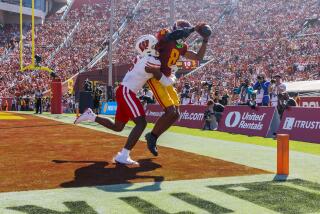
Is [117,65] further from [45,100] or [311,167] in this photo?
[311,167]

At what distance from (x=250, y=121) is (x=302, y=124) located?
6.37 feet

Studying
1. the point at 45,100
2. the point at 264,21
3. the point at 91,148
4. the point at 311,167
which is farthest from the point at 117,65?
the point at 311,167

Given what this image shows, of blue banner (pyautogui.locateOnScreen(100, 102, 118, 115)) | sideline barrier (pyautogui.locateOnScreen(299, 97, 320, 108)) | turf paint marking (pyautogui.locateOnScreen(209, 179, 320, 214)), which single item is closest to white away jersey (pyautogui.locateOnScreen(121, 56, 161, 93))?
turf paint marking (pyautogui.locateOnScreen(209, 179, 320, 214))

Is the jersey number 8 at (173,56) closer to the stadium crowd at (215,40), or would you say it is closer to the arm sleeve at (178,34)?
the arm sleeve at (178,34)

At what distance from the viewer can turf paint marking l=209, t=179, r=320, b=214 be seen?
4145 mm

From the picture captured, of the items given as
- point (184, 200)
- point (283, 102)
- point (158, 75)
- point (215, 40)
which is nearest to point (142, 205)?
point (184, 200)

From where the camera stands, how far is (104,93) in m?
30.4

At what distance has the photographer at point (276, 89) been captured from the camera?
13305 millimetres

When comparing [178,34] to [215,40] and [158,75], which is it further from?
[215,40]

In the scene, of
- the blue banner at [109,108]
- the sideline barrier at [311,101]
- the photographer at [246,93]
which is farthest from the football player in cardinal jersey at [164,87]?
the blue banner at [109,108]

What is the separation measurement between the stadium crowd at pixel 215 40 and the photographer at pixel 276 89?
7653 millimetres

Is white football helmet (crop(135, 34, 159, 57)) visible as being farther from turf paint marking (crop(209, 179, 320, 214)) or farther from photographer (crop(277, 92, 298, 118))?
photographer (crop(277, 92, 298, 118))

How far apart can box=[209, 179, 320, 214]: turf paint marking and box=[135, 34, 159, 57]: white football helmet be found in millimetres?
2377

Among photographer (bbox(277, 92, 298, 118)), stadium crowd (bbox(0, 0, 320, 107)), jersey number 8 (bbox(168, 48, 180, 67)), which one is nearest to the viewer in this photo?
jersey number 8 (bbox(168, 48, 180, 67))
